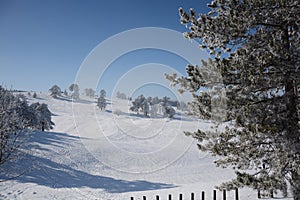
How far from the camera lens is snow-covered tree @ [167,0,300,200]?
5.44 metres

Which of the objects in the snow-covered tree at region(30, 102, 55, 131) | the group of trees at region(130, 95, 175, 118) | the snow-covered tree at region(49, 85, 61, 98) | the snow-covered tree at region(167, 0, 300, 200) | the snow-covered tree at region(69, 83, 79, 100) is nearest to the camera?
the snow-covered tree at region(167, 0, 300, 200)

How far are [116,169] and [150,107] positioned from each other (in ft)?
95.4

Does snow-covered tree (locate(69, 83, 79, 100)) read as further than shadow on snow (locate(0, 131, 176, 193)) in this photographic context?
Yes

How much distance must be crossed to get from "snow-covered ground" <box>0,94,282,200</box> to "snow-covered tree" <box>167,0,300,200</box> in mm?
2833

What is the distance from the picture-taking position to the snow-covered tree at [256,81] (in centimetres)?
544

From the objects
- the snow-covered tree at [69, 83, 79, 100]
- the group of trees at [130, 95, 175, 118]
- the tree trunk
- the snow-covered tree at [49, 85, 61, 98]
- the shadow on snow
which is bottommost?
the shadow on snow

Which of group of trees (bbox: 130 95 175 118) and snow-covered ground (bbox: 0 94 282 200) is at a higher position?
group of trees (bbox: 130 95 175 118)

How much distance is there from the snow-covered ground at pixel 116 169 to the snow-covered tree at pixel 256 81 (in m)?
2.83

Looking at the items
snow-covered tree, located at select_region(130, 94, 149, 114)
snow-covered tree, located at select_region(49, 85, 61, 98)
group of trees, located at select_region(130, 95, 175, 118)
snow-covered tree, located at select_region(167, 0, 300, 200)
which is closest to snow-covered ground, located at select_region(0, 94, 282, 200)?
snow-covered tree, located at select_region(167, 0, 300, 200)

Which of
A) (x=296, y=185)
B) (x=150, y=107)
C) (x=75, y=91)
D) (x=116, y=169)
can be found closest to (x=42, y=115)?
(x=75, y=91)

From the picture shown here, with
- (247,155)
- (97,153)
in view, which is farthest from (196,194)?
(97,153)

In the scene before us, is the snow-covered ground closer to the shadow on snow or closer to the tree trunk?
the shadow on snow

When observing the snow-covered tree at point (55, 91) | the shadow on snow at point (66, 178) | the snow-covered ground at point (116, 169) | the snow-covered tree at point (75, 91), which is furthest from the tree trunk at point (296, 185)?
the snow-covered tree at point (55, 91)

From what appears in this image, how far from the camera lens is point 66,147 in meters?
34.0
